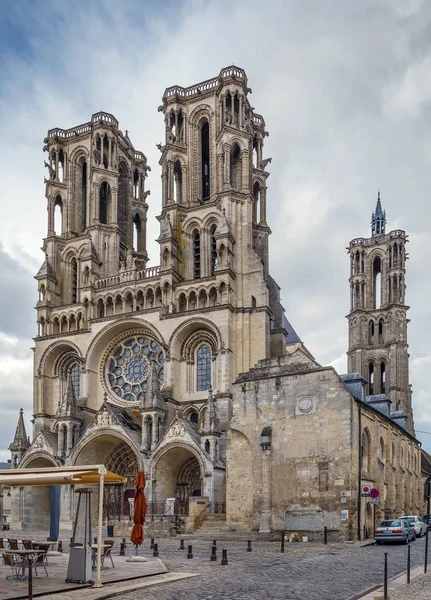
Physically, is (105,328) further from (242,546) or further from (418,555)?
(418,555)

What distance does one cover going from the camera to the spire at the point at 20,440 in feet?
156

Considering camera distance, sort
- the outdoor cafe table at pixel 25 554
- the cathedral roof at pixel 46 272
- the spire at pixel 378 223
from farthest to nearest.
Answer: the spire at pixel 378 223 → the cathedral roof at pixel 46 272 → the outdoor cafe table at pixel 25 554

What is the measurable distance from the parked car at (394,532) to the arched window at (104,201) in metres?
35.0

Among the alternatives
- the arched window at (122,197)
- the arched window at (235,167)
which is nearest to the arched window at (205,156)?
the arched window at (235,167)

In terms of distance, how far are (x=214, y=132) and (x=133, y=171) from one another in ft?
38.6

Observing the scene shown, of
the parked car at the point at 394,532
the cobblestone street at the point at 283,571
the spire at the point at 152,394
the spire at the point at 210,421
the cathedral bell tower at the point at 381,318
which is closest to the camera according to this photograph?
the cobblestone street at the point at 283,571

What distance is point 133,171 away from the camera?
6144 centimetres

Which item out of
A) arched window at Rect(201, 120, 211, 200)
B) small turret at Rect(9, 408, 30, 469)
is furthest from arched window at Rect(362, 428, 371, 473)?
arched window at Rect(201, 120, 211, 200)

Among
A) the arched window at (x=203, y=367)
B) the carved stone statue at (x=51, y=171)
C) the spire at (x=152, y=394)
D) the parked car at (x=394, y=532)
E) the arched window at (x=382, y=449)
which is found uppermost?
the carved stone statue at (x=51, y=171)

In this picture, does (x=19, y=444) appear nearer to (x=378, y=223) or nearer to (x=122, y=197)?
(x=122, y=197)

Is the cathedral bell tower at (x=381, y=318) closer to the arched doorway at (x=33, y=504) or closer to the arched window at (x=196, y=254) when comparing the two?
the arched window at (x=196, y=254)

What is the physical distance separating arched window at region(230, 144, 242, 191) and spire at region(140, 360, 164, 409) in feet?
50.3

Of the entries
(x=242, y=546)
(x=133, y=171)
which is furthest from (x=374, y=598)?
(x=133, y=171)

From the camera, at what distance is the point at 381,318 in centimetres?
7638
